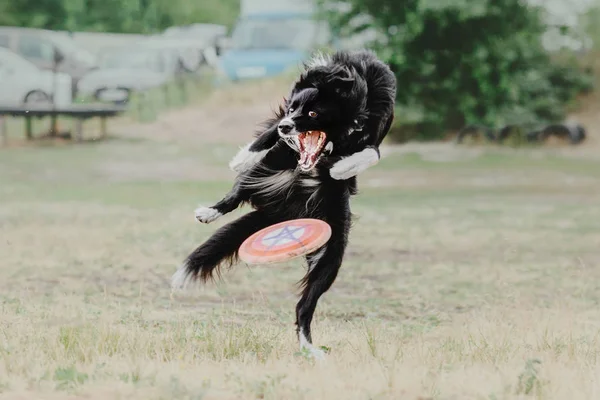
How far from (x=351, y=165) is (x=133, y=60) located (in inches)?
1202

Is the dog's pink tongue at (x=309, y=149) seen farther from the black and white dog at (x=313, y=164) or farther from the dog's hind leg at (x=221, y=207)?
the dog's hind leg at (x=221, y=207)

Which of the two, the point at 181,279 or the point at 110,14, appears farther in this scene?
the point at 110,14

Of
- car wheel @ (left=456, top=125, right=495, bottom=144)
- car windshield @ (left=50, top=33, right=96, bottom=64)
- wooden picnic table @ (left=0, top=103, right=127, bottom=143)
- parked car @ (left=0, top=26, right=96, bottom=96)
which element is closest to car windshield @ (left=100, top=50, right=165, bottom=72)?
car windshield @ (left=50, top=33, right=96, bottom=64)

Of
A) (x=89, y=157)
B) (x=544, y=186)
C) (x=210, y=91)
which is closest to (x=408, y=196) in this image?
(x=544, y=186)

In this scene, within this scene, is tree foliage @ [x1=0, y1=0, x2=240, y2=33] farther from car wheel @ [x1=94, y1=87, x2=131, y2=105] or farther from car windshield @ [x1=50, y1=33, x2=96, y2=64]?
car wheel @ [x1=94, y1=87, x2=131, y2=105]

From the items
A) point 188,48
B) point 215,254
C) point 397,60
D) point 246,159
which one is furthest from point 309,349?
point 188,48

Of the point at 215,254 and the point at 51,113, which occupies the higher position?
the point at 215,254

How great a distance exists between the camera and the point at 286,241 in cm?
634

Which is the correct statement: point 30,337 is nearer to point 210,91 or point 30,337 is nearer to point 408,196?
point 408,196

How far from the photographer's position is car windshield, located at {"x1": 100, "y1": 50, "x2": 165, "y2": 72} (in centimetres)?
3581

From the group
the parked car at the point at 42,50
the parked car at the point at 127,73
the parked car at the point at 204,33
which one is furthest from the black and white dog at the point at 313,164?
the parked car at the point at 204,33

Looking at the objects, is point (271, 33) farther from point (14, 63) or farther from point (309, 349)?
point (309, 349)

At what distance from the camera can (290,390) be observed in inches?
213

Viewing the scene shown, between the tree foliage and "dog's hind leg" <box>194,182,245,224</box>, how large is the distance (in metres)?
32.7
